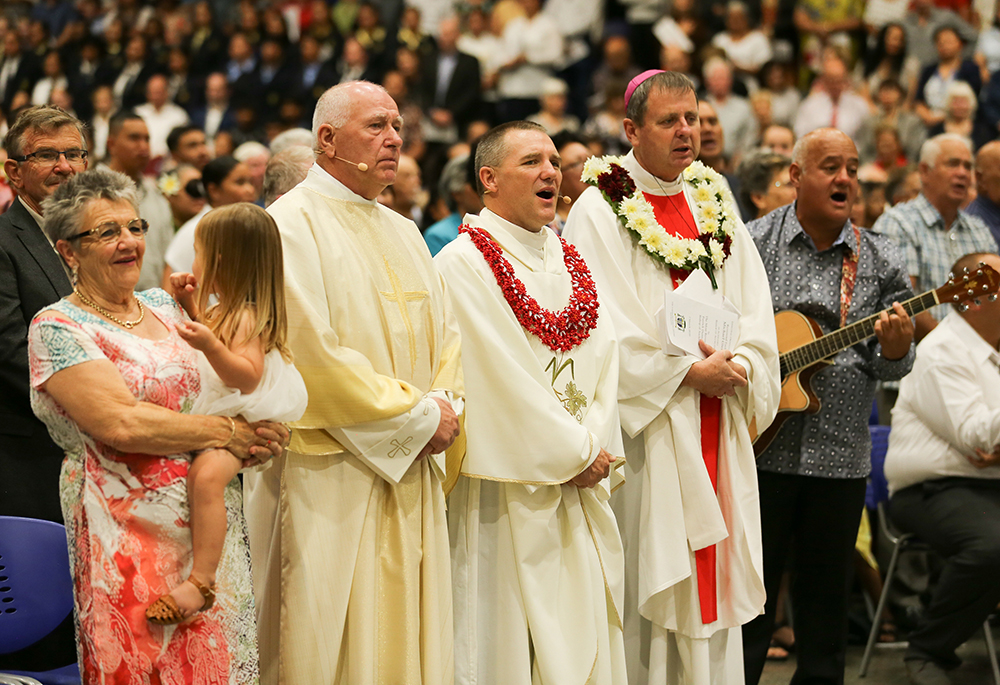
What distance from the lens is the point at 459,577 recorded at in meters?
4.02

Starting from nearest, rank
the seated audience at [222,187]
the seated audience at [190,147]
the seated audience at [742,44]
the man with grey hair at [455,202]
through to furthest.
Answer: the man with grey hair at [455,202] < the seated audience at [222,187] < the seated audience at [190,147] < the seated audience at [742,44]

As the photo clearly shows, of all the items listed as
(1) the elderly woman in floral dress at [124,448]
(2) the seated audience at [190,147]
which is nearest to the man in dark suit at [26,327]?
(1) the elderly woman in floral dress at [124,448]

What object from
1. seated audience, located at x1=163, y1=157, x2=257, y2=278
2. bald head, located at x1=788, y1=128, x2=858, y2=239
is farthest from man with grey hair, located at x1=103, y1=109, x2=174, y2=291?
bald head, located at x1=788, y1=128, x2=858, y2=239

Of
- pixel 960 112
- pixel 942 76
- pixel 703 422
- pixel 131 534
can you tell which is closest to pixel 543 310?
pixel 703 422

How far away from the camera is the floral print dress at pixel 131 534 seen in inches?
120

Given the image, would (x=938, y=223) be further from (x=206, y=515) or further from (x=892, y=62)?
(x=892, y=62)

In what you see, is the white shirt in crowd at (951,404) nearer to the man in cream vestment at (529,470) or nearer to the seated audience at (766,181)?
the seated audience at (766,181)

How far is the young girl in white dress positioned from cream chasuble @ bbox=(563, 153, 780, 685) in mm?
1541

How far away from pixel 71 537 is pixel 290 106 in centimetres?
937

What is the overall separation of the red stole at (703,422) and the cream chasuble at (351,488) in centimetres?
112

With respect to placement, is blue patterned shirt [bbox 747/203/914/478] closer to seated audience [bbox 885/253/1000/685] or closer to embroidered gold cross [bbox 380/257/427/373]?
seated audience [bbox 885/253/1000/685]

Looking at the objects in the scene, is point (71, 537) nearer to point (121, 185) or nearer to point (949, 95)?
point (121, 185)

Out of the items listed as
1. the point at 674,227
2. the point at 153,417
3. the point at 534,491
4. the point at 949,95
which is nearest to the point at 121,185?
the point at 153,417

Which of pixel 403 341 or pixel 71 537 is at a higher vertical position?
pixel 403 341
